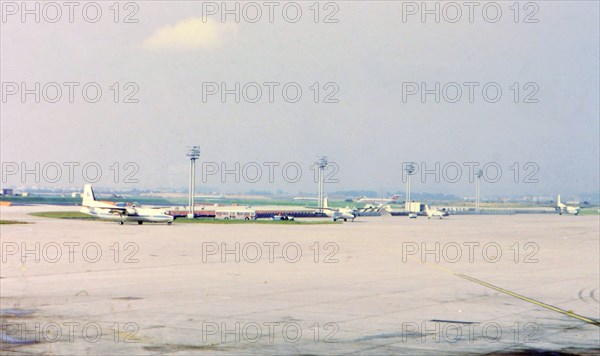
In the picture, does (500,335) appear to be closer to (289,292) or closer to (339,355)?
(339,355)

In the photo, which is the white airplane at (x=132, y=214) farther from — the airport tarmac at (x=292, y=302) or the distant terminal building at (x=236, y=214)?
the airport tarmac at (x=292, y=302)

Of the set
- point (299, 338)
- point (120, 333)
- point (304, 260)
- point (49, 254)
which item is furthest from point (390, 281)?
point (49, 254)

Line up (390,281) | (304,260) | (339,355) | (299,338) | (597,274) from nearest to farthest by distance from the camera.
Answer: (339,355)
(299,338)
(390,281)
(597,274)
(304,260)

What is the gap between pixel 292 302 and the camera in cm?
2206

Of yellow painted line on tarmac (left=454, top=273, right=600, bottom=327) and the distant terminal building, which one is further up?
yellow painted line on tarmac (left=454, top=273, right=600, bottom=327)

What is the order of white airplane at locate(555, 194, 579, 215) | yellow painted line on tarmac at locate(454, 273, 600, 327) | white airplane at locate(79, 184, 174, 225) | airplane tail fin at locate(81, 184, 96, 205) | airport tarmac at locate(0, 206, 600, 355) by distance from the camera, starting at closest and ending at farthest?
airport tarmac at locate(0, 206, 600, 355) → yellow painted line on tarmac at locate(454, 273, 600, 327) → white airplane at locate(79, 184, 174, 225) → airplane tail fin at locate(81, 184, 96, 205) → white airplane at locate(555, 194, 579, 215)

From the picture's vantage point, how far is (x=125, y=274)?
98.7 ft

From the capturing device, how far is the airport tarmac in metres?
15.6

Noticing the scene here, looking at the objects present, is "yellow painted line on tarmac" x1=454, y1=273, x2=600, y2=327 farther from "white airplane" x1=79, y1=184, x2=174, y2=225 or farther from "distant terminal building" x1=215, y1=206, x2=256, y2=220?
"distant terminal building" x1=215, y1=206, x2=256, y2=220

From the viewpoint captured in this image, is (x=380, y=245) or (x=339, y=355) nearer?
(x=339, y=355)

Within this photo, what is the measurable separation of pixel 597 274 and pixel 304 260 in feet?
51.0

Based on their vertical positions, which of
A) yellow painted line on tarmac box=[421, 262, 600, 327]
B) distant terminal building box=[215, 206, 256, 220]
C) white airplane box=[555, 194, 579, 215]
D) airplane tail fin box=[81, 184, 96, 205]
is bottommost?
white airplane box=[555, 194, 579, 215]

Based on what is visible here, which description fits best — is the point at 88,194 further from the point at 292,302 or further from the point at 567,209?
the point at 567,209

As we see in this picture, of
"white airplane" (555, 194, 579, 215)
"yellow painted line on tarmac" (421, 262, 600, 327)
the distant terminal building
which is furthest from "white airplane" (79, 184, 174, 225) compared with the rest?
"white airplane" (555, 194, 579, 215)
